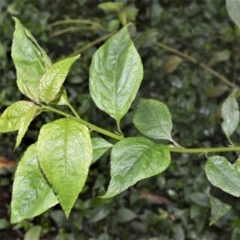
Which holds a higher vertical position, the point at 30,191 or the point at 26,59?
the point at 26,59

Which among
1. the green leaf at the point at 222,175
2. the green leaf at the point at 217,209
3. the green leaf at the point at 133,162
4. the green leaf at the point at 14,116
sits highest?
the green leaf at the point at 14,116

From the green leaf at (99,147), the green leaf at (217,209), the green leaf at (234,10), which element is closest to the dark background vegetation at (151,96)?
the green leaf at (217,209)

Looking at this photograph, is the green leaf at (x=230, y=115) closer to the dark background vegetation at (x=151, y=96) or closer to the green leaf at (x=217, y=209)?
the green leaf at (x=217, y=209)

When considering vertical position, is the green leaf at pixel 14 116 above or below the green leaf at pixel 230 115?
above

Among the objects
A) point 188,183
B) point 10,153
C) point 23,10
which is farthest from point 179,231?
point 23,10

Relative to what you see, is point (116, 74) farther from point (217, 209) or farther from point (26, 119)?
point (217, 209)

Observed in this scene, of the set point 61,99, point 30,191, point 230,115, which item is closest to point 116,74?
point 61,99
